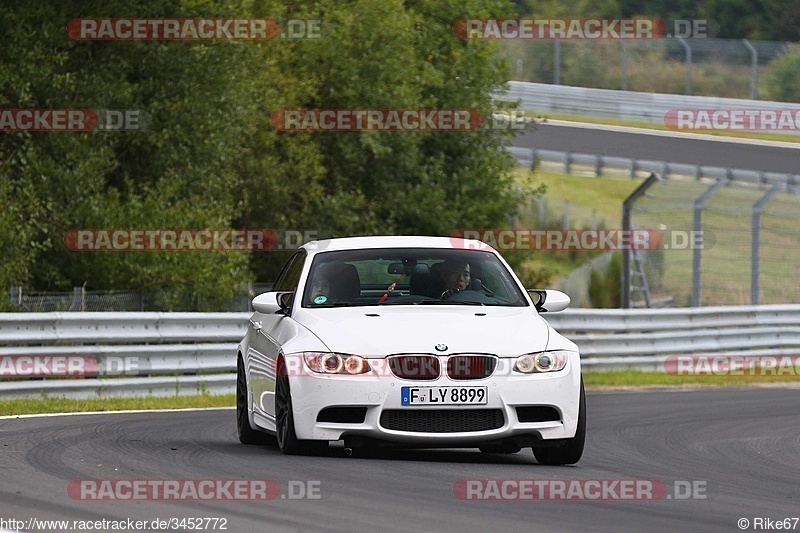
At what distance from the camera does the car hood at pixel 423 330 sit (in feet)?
29.5

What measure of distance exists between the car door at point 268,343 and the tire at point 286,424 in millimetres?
206

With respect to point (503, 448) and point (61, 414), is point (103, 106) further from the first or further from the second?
point (503, 448)

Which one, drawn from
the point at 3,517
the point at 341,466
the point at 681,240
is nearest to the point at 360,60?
the point at 681,240

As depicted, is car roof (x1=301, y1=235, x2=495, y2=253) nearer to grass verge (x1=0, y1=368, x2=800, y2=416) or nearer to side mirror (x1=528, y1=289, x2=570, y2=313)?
side mirror (x1=528, y1=289, x2=570, y2=313)

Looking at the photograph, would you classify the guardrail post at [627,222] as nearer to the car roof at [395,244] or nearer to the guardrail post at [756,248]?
the guardrail post at [756,248]

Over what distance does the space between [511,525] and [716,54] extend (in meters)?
34.9

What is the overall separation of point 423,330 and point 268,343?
140 centimetres

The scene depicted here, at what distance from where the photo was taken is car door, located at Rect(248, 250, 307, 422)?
384 inches

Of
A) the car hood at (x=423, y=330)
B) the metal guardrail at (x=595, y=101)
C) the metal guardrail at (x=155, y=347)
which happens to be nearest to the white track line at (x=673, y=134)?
the metal guardrail at (x=595, y=101)

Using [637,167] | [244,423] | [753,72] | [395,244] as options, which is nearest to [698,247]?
[395,244]

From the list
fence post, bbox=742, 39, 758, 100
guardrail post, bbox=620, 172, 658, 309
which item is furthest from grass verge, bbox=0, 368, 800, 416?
fence post, bbox=742, 39, 758, 100

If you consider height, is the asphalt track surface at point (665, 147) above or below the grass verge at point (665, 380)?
above

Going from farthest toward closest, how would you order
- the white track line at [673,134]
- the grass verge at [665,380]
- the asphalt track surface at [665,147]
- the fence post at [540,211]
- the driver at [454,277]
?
the white track line at [673,134] → the fence post at [540,211] → the asphalt track surface at [665,147] → the grass verge at [665,380] → the driver at [454,277]

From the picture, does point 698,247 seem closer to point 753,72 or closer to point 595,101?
point 753,72
